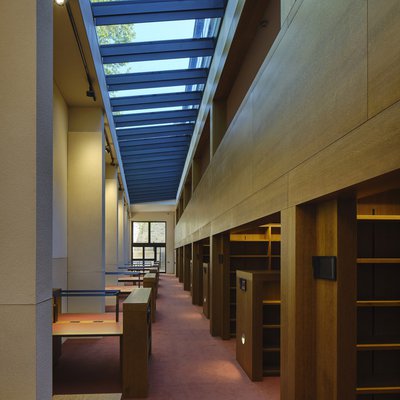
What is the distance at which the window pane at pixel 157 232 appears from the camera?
32812 millimetres

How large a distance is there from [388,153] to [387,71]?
400mm

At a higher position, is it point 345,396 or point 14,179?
point 14,179

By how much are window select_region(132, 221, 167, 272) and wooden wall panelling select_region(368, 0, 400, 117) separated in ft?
101

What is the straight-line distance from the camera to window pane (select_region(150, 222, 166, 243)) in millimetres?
32812

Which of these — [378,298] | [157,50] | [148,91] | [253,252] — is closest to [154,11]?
[157,50]

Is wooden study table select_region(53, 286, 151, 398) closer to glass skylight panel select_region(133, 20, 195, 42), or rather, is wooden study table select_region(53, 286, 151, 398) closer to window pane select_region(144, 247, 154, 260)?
glass skylight panel select_region(133, 20, 195, 42)

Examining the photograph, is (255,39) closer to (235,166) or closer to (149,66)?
(235,166)

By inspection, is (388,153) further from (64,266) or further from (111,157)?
(111,157)

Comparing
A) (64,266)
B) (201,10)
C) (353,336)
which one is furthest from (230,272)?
(353,336)

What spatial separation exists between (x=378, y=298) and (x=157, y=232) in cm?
2927

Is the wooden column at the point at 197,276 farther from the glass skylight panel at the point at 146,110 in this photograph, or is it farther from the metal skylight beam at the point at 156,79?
the metal skylight beam at the point at 156,79

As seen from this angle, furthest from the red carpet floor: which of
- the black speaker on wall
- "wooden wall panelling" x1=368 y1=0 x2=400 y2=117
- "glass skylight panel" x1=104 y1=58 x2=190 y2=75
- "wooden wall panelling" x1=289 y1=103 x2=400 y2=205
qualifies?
"glass skylight panel" x1=104 y1=58 x2=190 y2=75

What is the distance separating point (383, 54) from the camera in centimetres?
234

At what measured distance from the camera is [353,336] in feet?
11.1
